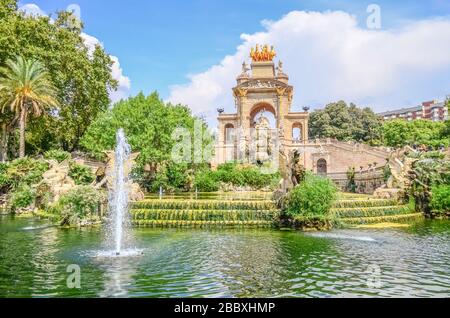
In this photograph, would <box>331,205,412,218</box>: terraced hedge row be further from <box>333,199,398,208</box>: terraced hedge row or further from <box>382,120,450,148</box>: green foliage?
<box>382,120,450,148</box>: green foliage

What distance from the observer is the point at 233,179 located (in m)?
31.6

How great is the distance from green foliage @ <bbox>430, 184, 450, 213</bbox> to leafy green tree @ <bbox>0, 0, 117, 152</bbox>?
28595 millimetres

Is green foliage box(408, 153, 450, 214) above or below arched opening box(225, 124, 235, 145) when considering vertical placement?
below

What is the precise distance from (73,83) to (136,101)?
1350 cm

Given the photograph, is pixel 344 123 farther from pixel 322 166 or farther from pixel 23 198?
pixel 23 198

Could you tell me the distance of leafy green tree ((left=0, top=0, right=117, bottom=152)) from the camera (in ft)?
109

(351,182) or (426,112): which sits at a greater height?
(426,112)

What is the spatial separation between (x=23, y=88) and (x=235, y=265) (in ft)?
→ 89.7

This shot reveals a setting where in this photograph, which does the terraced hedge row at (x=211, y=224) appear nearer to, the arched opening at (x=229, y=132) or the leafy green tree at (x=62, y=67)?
the leafy green tree at (x=62, y=67)

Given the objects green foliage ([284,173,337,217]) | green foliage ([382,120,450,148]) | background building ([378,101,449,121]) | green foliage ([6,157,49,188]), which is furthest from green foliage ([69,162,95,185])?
background building ([378,101,449,121])

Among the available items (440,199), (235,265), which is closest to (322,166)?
(440,199)

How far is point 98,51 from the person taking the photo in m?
42.4
